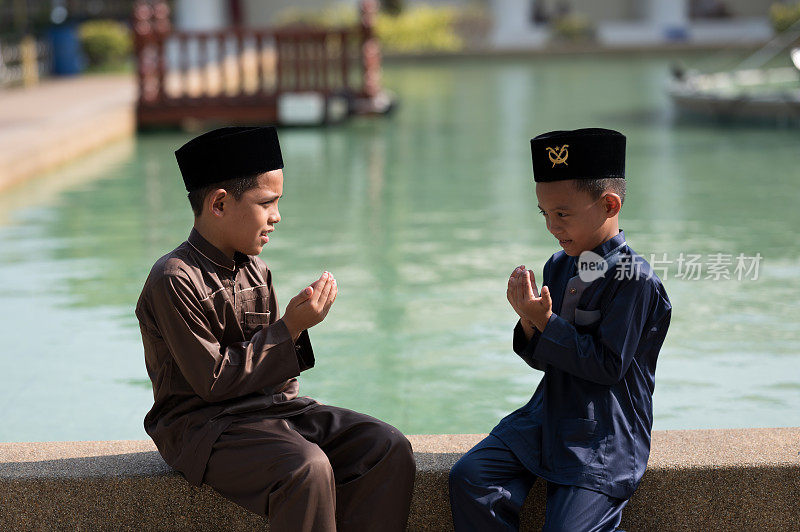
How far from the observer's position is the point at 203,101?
12.5 meters

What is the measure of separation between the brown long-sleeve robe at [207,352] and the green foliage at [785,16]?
25.6 meters

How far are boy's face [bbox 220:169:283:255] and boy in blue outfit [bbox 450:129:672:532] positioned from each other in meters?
0.56

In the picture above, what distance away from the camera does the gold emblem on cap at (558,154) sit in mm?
2322

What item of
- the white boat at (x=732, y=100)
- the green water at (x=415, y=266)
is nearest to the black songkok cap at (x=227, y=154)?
the green water at (x=415, y=266)

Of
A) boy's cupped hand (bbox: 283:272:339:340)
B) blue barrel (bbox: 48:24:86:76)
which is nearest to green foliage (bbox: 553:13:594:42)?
blue barrel (bbox: 48:24:86:76)

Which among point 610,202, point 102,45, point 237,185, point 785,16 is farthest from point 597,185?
point 785,16

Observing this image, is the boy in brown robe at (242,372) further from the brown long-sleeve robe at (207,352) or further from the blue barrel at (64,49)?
the blue barrel at (64,49)

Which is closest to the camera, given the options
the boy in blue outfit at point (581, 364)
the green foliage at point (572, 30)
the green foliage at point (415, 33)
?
the boy in blue outfit at point (581, 364)

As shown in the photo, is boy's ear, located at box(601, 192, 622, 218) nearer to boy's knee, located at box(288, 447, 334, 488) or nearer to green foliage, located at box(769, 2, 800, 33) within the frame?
boy's knee, located at box(288, 447, 334, 488)

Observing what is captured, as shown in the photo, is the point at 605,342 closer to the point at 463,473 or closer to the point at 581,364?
the point at 581,364

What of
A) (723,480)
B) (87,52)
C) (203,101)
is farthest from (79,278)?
(87,52)

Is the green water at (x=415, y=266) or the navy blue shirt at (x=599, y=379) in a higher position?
the navy blue shirt at (x=599, y=379)

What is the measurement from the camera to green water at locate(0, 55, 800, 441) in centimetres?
370

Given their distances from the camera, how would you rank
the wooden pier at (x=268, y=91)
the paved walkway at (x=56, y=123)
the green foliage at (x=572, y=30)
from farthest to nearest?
the green foliage at (x=572, y=30), the wooden pier at (x=268, y=91), the paved walkway at (x=56, y=123)
